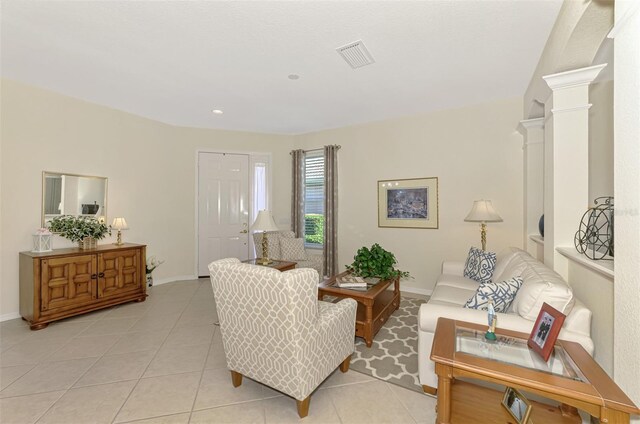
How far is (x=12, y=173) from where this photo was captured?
3395 millimetres

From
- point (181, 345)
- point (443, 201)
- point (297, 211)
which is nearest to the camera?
point (181, 345)

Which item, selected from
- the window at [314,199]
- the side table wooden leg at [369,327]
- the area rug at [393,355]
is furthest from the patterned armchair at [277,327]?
the window at [314,199]

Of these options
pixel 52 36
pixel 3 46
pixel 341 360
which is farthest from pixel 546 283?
pixel 3 46

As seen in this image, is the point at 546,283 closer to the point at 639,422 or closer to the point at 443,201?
the point at 639,422

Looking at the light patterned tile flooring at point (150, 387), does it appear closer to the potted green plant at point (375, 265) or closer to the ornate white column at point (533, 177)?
the potted green plant at point (375, 265)

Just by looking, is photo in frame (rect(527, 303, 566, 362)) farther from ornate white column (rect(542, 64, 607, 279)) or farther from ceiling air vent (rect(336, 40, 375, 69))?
ceiling air vent (rect(336, 40, 375, 69))

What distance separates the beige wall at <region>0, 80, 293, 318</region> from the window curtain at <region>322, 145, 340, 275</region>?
0.97m

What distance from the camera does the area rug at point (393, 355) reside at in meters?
2.31

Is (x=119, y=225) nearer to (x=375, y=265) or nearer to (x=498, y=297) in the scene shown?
(x=375, y=265)

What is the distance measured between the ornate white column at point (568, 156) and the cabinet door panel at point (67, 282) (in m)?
5.13

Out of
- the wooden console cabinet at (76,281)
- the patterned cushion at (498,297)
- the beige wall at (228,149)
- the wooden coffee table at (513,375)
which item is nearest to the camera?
the wooden coffee table at (513,375)

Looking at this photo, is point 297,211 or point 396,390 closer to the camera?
point 396,390

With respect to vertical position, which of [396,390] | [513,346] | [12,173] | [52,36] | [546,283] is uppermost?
[52,36]

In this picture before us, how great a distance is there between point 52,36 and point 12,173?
1930 mm
